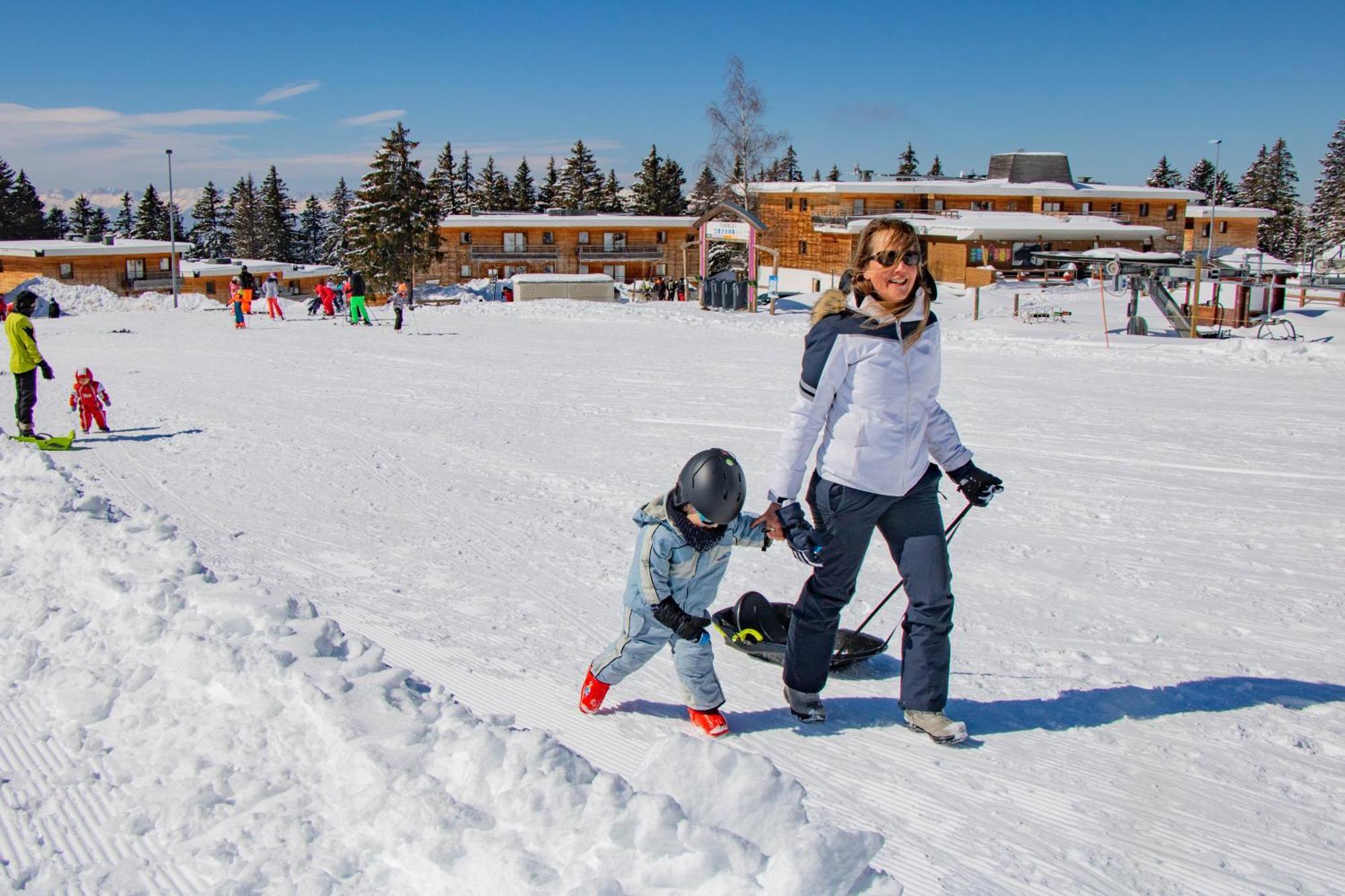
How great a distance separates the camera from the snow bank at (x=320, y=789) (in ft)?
8.20

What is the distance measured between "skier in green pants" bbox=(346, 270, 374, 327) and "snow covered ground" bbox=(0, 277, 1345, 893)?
14278 millimetres

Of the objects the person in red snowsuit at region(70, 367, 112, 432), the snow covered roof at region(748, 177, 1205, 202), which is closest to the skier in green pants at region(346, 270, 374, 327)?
the person in red snowsuit at region(70, 367, 112, 432)

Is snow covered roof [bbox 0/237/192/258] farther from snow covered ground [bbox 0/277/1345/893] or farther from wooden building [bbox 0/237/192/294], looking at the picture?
snow covered ground [bbox 0/277/1345/893]

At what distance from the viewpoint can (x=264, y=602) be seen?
4.38 m

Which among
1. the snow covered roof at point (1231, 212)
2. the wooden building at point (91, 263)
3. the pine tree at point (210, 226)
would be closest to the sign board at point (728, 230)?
the wooden building at point (91, 263)

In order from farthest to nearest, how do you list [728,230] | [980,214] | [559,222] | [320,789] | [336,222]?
[336,222], [559,222], [980,214], [728,230], [320,789]

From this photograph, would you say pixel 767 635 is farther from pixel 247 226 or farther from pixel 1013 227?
pixel 247 226

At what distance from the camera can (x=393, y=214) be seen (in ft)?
168

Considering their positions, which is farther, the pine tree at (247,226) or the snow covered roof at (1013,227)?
the pine tree at (247,226)

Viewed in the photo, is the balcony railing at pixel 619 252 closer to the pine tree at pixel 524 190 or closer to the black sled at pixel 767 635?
the pine tree at pixel 524 190

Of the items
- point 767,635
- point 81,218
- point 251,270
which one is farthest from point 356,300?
point 81,218

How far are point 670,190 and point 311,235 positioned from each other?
41.8m

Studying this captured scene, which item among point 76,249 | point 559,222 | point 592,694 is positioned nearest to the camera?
point 592,694

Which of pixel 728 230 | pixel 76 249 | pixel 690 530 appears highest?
pixel 76 249
